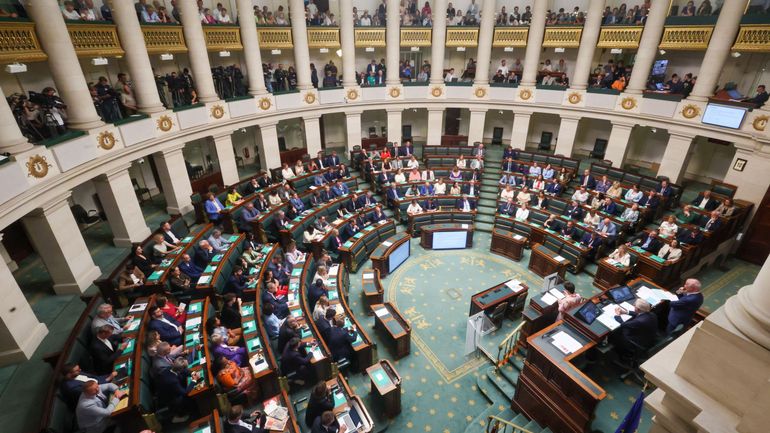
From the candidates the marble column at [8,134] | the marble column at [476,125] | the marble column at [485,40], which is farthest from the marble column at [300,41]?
the marble column at [8,134]

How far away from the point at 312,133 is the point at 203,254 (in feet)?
30.7

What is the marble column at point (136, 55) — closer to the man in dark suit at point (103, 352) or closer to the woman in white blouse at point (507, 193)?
the man in dark suit at point (103, 352)

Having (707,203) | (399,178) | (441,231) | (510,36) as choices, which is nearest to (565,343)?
(441,231)

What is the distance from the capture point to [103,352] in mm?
6504

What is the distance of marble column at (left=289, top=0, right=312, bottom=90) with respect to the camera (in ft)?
50.0

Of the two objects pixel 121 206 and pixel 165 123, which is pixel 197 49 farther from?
pixel 121 206

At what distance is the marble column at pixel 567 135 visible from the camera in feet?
55.3

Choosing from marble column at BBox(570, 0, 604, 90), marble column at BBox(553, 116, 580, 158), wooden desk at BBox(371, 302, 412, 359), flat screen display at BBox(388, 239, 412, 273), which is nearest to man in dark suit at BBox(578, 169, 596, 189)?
marble column at BBox(553, 116, 580, 158)

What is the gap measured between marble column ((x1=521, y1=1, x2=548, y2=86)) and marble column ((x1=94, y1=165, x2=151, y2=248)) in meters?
16.2

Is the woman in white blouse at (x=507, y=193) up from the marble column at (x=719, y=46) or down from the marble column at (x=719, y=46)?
down

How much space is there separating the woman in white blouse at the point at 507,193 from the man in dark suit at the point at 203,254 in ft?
32.0

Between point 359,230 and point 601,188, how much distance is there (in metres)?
8.97

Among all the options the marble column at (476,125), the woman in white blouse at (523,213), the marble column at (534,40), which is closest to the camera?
the woman in white blouse at (523,213)

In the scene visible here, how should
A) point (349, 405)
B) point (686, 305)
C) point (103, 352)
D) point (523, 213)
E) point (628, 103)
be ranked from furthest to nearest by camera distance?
point (628, 103) < point (523, 213) < point (686, 305) < point (103, 352) < point (349, 405)
